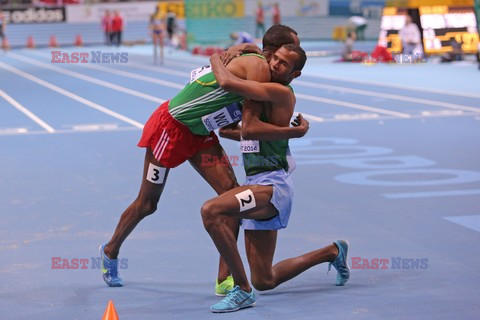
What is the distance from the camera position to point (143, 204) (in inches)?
250

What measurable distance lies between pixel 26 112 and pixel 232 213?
12817 mm

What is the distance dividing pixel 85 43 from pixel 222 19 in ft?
31.4

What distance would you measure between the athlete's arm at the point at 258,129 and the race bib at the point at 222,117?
329 mm

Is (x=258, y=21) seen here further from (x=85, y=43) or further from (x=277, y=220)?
(x=277, y=220)

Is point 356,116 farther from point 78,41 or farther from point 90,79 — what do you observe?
point 78,41

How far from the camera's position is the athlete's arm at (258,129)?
5672 mm

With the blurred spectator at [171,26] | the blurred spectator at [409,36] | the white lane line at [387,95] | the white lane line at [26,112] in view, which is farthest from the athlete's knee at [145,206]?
Answer: the blurred spectator at [171,26]

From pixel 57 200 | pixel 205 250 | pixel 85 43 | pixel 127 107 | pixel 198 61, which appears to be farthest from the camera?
pixel 85 43

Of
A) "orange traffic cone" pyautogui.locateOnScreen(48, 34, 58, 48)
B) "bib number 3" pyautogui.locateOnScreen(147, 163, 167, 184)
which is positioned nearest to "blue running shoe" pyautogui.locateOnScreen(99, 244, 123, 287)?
"bib number 3" pyautogui.locateOnScreen(147, 163, 167, 184)

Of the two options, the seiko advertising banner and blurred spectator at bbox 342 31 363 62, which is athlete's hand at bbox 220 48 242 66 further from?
the seiko advertising banner

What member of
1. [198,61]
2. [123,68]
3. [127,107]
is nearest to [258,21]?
[198,61]

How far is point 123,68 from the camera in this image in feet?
97.0

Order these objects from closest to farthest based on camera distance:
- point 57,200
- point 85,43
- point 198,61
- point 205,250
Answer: point 205,250 < point 57,200 < point 198,61 < point 85,43

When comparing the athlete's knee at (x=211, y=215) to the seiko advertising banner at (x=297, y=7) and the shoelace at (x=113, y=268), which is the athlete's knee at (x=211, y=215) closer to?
the shoelace at (x=113, y=268)
